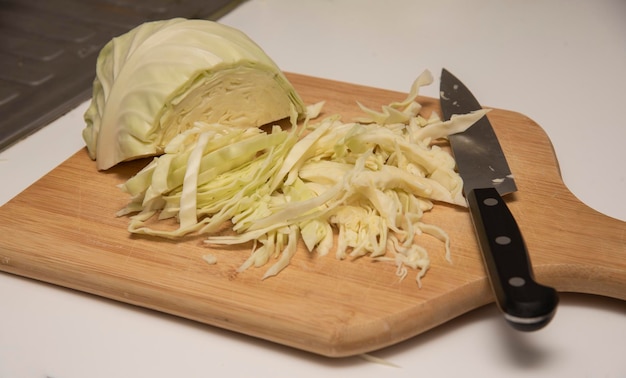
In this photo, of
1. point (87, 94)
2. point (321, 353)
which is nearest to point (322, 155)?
point (321, 353)

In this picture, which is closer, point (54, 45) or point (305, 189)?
point (305, 189)

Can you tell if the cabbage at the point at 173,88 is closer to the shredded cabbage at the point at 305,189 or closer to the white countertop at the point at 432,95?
the shredded cabbage at the point at 305,189

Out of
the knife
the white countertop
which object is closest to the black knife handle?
the knife

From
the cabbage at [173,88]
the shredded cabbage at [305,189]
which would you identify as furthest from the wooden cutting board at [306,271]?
the cabbage at [173,88]

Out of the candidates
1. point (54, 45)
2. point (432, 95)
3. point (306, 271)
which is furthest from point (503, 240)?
point (54, 45)

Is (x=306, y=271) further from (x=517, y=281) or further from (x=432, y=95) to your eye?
(x=432, y=95)

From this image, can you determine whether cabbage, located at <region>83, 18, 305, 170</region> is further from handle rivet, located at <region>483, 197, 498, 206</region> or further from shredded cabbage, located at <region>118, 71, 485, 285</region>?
handle rivet, located at <region>483, 197, 498, 206</region>

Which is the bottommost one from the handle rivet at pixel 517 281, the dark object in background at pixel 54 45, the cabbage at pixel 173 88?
the dark object in background at pixel 54 45
